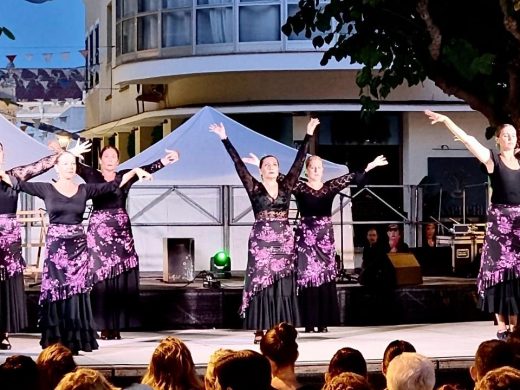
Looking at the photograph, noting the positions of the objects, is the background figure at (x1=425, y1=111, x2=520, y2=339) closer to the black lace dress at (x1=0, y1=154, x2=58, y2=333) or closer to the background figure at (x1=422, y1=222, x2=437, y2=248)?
the black lace dress at (x1=0, y1=154, x2=58, y2=333)

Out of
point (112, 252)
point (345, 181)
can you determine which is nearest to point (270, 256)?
point (345, 181)

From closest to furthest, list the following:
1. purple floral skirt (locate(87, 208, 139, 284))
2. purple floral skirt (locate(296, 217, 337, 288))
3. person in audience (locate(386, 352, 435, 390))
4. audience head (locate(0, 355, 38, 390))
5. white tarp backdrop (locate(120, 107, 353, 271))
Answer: audience head (locate(0, 355, 38, 390)) < person in audience (locate(386, 352, 435, 390)) < purple floral skirt (locate(87, 208, 139, 284)) < purple floral skirt (locate(296, 217, 337, 288)) < white tarp backdrop (locate(120, 107, 353, 271))

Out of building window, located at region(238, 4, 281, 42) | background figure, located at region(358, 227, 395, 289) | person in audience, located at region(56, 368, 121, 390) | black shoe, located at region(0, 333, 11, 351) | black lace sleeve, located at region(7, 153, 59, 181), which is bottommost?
black shoe, located at region(0, 333, 11, 351)

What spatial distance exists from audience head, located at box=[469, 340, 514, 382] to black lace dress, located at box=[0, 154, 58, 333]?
474cm

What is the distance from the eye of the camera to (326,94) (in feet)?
73.5

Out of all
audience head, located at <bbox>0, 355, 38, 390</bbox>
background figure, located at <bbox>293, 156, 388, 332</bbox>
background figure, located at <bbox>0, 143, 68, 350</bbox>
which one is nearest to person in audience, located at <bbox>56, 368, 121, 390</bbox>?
audience head, located at <bbox>0, 355, 38, 390</bbox>

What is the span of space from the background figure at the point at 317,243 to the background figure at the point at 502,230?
139 centimetres

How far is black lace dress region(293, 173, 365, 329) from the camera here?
1083cm

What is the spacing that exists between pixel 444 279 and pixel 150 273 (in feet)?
13.0

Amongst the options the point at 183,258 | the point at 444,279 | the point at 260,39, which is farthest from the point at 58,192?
the point at 260,39

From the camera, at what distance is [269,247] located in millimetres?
10484

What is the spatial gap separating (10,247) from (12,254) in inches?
3.0

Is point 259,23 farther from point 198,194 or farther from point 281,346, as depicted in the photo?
point 281,346

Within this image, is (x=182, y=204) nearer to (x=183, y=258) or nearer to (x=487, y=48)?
(x=183, y=258)
